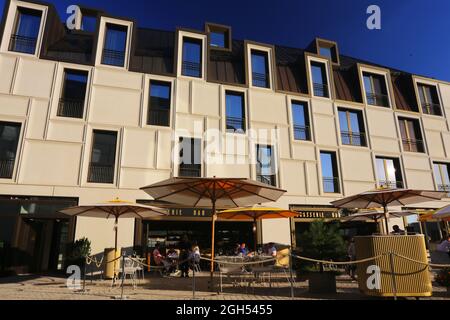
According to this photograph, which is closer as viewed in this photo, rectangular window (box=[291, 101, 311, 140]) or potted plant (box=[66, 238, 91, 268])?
potted plant (box=[66, 238, 91, 268])

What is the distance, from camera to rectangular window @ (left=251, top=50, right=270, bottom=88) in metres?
18.6

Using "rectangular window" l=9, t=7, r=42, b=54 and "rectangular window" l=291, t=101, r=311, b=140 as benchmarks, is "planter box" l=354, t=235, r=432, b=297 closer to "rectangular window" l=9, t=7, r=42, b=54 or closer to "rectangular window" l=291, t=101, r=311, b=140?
"rectangular window" l=291, t=101, r=311, b=140

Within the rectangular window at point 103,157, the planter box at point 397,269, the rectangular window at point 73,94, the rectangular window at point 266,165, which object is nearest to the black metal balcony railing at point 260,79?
the rectangular window at point 266,165

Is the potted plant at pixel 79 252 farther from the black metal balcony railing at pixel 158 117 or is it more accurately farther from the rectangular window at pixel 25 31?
the rectangular window at pixel 25 31

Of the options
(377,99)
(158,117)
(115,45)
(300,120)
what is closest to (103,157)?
(158,117)

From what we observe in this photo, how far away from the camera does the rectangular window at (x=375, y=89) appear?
2062cm

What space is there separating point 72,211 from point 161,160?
222 inches

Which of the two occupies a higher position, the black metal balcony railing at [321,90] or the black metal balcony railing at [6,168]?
the black metal balcony railing at [321,90]

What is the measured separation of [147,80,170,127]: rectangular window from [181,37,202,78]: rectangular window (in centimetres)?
147

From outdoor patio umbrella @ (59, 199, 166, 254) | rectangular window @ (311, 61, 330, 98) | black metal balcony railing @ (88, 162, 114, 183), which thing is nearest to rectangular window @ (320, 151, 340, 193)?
rectangular window @ (311, 61, 330, 98)

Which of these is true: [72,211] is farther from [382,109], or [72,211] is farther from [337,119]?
[382,109]

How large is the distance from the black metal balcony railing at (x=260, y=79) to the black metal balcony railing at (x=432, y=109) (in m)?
11.6
